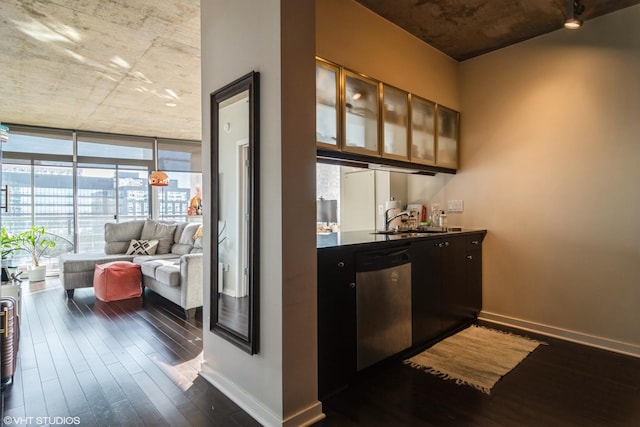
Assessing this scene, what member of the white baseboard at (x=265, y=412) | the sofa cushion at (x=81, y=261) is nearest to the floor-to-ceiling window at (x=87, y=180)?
the sofa cushion at (x=81, y=261)

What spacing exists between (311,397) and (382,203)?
238 cm

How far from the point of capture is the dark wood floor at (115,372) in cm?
194

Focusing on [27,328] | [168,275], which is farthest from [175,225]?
[27,328]

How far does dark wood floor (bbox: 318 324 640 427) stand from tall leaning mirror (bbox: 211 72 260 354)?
74 centimetres

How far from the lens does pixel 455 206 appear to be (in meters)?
3.82

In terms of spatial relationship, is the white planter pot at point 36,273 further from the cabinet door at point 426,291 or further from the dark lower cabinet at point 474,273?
the dark lower cabinet at point 474,273

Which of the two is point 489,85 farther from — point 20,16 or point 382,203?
point 20,16

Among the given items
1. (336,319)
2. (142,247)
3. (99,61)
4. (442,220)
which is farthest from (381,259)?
(142,247)

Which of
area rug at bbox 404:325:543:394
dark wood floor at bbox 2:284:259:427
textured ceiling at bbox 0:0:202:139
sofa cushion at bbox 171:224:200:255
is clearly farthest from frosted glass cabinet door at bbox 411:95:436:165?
sofa cushion at bbox 171:224:200:255

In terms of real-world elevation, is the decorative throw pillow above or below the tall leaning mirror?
below

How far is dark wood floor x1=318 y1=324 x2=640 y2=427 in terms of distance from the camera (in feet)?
6.12

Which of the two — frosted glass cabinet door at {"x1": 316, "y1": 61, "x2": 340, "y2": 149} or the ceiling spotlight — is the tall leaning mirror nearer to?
frosted glass cabinet door at {"x1": 316, "y1": 61, "x2": 340, "y2": 149}

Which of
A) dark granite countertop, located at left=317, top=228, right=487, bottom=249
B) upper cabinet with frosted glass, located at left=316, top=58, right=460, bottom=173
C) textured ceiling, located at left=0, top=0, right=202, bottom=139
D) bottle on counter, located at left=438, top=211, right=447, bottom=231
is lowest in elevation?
dark granite countertop, located at left=317, top=228, right=487, bottom=249

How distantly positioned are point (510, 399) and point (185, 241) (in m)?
5.06
